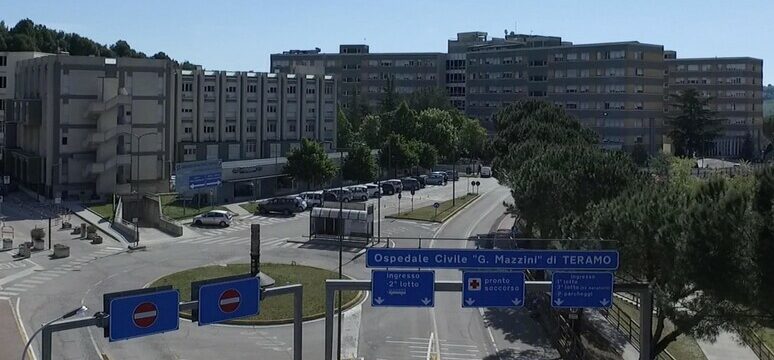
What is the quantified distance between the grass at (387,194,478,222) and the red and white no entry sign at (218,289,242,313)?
1812 inches

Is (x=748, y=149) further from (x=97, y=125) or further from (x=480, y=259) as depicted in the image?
(x=480, y=259)

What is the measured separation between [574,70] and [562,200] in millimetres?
93015

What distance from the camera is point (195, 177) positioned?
225 feet

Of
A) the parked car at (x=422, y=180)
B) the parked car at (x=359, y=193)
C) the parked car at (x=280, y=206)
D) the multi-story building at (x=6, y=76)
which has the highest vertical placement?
the multi-story building at (x=6, y=76)

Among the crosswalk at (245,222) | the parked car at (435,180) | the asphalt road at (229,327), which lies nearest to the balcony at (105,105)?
the crosswalk at (245,222)

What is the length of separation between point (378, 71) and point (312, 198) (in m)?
83.0

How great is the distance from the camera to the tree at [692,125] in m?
127

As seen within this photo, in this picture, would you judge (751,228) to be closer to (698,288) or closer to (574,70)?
(698,288)

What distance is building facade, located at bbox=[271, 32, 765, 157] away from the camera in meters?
121

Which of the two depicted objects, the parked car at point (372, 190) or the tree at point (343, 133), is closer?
the parked car at point (372, 190)

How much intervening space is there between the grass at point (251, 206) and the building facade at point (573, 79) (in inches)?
1489

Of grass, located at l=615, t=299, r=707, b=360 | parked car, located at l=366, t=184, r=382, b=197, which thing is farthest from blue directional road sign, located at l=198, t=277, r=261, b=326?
parked car, located at l=366, t=184, r=382, b=197

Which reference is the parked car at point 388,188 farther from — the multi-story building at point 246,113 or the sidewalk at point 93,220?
the sidewalk at point 93,220

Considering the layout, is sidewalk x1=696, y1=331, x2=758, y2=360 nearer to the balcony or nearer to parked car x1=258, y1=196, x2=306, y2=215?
parked car x1=258, y1=196, x2=306, y2=215
